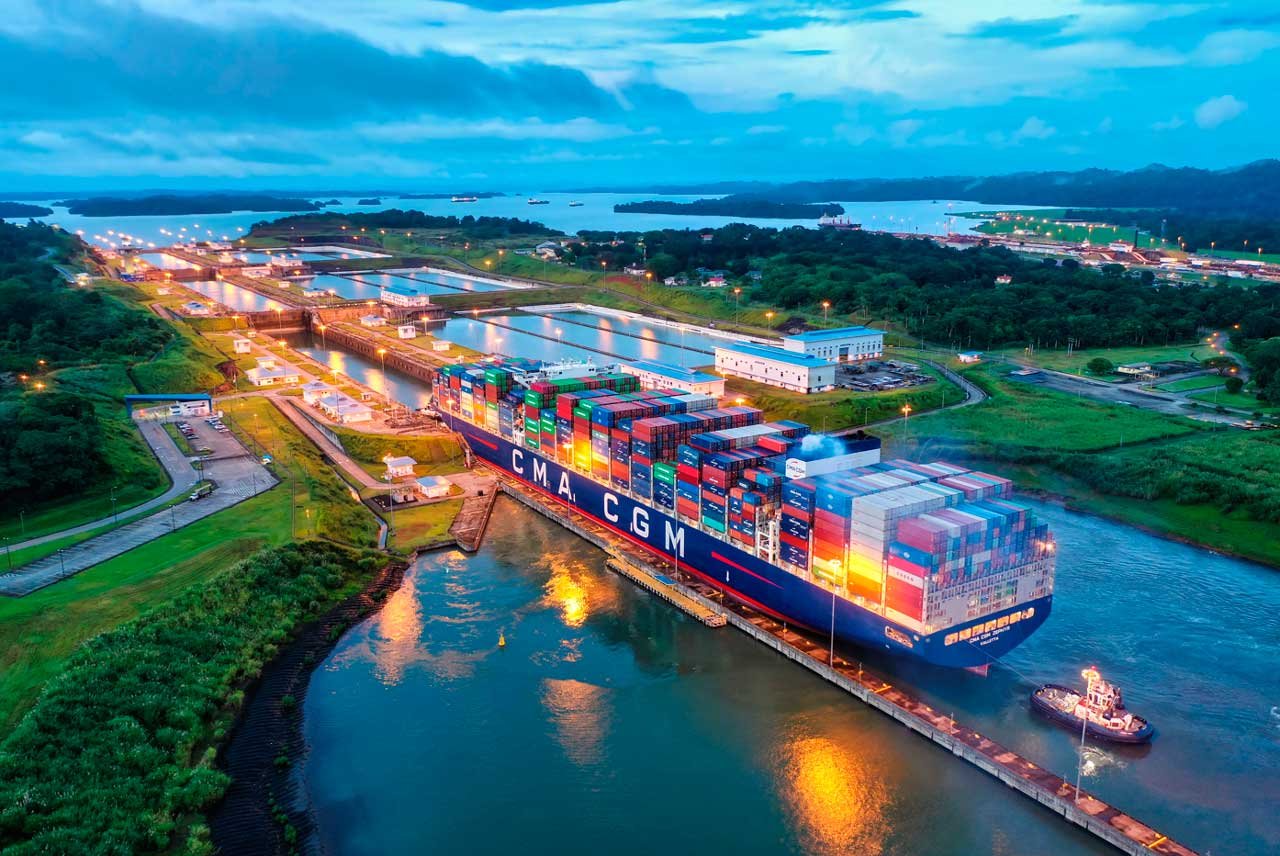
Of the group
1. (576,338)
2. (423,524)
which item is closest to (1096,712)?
(423,524)

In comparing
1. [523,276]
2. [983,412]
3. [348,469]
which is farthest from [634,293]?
[348,469]

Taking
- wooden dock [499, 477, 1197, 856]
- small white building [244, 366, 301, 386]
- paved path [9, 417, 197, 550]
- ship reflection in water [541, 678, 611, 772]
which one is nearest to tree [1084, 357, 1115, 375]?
wooden dock [499, 477, 1197, 856]

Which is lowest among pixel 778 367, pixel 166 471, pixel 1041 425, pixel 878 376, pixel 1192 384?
pixel 166 471

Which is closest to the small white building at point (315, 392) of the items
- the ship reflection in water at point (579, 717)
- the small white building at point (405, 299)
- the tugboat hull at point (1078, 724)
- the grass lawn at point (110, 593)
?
the grass lawn at point (110, 593)

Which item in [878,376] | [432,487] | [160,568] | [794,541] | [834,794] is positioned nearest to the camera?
[834,794]

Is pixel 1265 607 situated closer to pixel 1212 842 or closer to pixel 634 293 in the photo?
pixel 1212 842

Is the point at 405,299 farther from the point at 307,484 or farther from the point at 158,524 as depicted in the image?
the point at 158,524

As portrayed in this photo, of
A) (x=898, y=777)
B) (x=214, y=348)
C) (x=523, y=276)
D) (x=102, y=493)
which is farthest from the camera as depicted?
(x=523, y=276)
